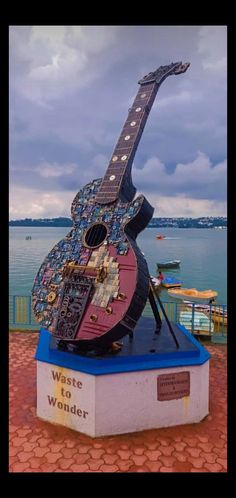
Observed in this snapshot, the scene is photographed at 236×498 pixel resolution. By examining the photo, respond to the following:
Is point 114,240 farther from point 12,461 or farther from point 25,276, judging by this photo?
point 25,276

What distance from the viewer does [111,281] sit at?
489 cm

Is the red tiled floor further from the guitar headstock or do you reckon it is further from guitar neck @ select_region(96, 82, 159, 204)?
the guitar headstock

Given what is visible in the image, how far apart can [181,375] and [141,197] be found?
273cm

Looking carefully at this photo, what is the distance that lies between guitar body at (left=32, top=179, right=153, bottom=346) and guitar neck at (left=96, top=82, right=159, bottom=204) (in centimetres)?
24

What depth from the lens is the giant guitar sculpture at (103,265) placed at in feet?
15.4

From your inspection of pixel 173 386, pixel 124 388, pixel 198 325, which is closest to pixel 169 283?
pixel 198 325

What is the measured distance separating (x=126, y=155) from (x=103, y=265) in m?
2.09

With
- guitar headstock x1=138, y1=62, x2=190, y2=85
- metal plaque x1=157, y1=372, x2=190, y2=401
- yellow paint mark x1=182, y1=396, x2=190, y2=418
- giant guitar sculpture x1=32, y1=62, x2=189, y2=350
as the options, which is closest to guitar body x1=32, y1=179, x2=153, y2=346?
giant guitar sculpture x1=32, y1=62, x2=189, y2=350

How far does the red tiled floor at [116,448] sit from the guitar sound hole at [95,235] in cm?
279

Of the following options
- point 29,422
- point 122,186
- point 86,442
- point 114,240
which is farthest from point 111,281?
point 29,422

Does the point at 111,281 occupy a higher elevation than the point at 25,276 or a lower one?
lower

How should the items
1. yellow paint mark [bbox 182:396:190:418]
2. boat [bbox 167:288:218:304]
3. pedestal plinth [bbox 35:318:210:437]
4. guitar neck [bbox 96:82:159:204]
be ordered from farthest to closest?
boat [bbox 167:288:218:304]
guitar neck [bbox 96:82:159:204]
yellow paint mark [bbox 182:396:190:418]
pedestal plinth [bbox 35:318:210:437]

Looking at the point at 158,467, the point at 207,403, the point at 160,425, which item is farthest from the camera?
the point at 207,403

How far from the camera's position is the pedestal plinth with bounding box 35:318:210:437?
4848 mm
